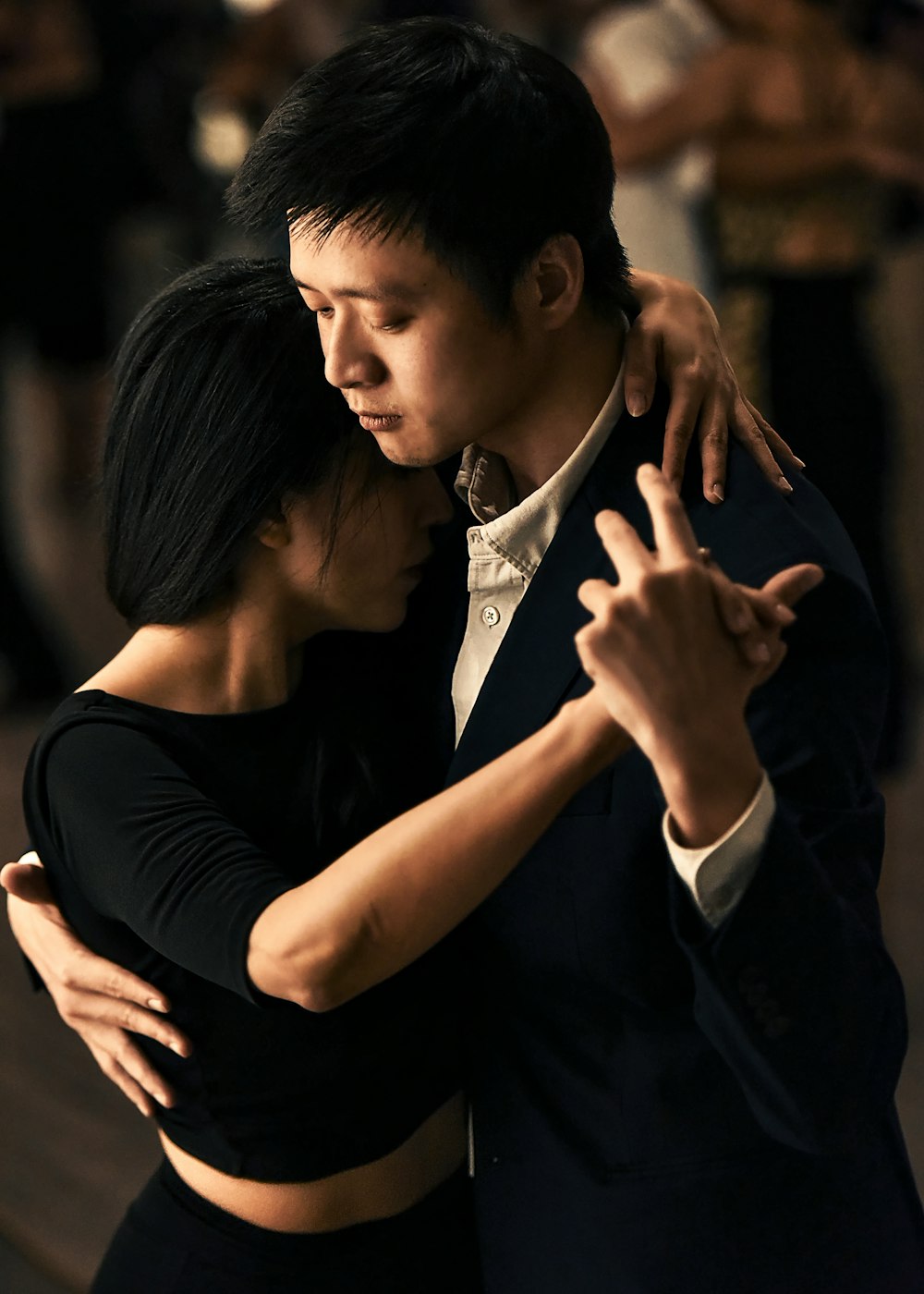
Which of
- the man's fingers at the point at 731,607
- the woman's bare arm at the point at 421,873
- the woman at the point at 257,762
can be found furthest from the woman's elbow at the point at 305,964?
the man's fingers at the point at 731,607

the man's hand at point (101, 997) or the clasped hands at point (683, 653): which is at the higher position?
the clasped hands at point (683, 653)

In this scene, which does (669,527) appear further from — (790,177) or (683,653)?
(790,177)

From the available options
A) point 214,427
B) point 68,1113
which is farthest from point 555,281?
point 68,1113

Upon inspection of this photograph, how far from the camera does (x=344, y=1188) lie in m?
1.46

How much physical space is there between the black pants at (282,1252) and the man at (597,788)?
0.10 meters

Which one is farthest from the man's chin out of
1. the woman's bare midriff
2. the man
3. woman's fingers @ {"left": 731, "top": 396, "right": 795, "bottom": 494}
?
the woman's bare midriff

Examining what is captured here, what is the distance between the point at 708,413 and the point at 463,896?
18.5 inches

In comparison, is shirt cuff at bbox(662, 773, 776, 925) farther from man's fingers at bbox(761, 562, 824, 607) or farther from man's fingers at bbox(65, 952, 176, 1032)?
man's fingers at bbox(65, 952, 176, 1032)

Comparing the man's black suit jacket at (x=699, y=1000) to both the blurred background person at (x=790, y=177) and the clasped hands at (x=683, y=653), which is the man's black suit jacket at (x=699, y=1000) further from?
the blurred background person at (x=790, y=177)

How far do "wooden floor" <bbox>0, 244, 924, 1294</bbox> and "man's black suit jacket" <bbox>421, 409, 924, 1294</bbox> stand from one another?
148 cm

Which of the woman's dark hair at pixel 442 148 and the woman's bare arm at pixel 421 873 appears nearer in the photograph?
the woman's bare arm at pixel 421 873

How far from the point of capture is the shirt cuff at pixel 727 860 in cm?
107

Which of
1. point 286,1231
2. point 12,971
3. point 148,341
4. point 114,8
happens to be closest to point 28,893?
point 286,1231

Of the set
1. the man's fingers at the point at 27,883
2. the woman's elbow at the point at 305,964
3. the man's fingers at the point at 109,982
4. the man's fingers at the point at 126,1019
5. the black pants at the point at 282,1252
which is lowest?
the black pants at the point at 282,1252
